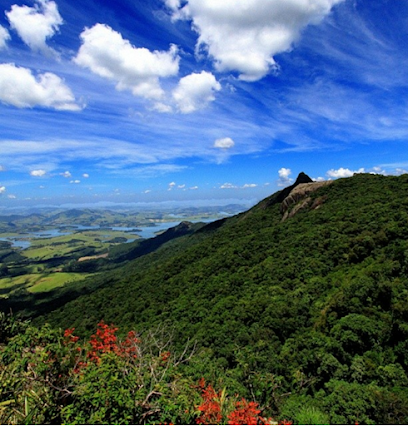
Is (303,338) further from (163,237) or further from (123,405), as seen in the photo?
(163,237)

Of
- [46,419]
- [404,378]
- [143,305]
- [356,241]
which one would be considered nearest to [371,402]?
[404,378]

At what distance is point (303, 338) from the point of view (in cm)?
2430

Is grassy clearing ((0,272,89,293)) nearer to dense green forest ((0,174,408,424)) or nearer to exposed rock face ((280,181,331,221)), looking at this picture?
dense green forest ((0,174,408,424))

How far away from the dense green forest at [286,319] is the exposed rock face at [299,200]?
71cm

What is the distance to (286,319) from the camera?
27.8 meters

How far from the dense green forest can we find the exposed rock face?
0.71 metres

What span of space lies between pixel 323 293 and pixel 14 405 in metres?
30.7

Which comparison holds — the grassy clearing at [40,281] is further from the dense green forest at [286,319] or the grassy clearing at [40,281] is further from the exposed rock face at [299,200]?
the exposed rock face at [299,200]

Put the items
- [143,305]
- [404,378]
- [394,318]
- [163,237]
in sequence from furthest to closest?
1. [163,237]
2. [143,305]
3. [394,318]
4. [404,378]

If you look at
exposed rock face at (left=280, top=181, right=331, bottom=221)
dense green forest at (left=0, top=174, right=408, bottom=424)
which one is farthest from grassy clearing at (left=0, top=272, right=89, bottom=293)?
exposed rock face at (left=280, top=181, right=331, bottom=221)

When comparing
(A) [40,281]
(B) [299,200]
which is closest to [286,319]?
(B) [299,200]

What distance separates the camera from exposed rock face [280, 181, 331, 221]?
195 feet

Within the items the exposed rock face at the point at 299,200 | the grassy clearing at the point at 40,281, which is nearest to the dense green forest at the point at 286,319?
the exposed rock face at the point at 299,200

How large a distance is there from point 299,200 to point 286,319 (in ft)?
138
